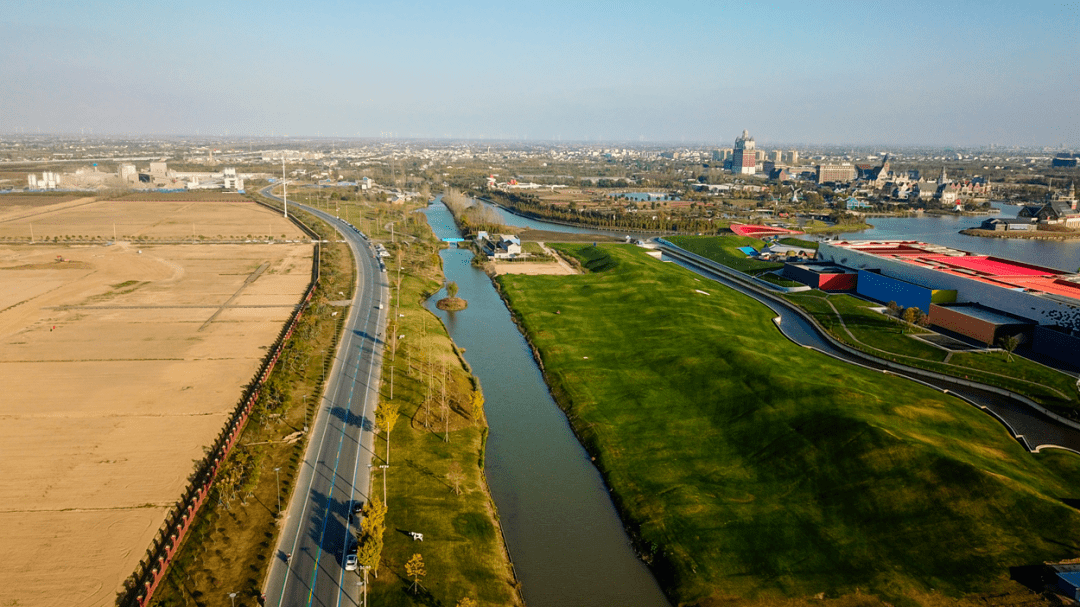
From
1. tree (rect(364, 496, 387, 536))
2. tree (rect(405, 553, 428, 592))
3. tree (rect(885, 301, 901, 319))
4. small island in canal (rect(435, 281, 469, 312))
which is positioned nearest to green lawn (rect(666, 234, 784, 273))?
tree (rect(885, 301, 901, 319))

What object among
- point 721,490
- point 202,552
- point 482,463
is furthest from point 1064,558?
point 202,552

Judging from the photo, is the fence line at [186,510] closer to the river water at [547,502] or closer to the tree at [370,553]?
the tree at [370,553]

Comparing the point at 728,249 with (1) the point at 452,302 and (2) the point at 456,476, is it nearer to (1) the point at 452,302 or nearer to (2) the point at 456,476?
(1) the point at 452,302

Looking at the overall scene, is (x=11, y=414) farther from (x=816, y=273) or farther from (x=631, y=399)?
(x=816, y=273)

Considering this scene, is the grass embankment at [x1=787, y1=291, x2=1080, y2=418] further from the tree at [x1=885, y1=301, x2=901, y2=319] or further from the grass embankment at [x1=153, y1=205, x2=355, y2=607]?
the grass embankment at [x1=153, y1=205, x2=355, y2=607]

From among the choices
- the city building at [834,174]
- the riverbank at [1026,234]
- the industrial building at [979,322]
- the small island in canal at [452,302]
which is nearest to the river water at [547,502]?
the small island in canal at [452,302]

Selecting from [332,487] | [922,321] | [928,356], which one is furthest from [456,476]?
[922,321]

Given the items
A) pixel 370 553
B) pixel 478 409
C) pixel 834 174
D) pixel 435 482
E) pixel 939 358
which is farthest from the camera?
pixel 834 174
